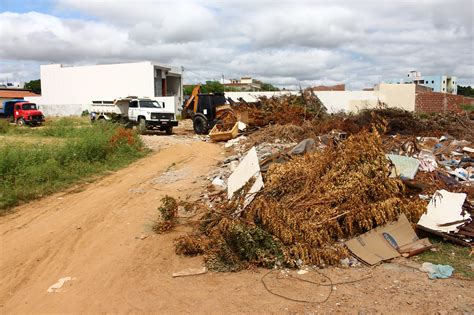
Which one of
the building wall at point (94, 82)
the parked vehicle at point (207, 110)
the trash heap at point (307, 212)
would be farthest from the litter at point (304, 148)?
the building wall at point (94, 82)

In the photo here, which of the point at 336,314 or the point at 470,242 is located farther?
the point at 470,242

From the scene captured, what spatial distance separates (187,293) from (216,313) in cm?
60

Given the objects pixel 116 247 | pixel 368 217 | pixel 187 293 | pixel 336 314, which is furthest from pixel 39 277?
pixel 368 217

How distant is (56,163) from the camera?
1106cm

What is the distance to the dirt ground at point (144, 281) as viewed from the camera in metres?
4.39

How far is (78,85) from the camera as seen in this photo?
4369cm

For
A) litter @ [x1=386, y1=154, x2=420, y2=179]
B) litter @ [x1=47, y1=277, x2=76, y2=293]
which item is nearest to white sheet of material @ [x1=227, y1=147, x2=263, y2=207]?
litter @ [x1=386, y1=154, x2=420, y2=179]

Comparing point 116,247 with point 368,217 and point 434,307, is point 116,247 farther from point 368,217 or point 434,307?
point 434,307

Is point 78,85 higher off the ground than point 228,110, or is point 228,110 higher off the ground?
point 78,85

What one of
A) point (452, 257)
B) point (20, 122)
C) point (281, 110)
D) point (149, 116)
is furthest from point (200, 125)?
point (452, 257)

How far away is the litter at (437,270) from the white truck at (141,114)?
19022mm

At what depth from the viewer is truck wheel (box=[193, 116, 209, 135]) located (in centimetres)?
2283

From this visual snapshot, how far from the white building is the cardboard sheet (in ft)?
112

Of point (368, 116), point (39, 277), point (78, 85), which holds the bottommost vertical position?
point (39, 277)
